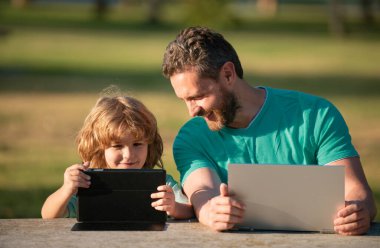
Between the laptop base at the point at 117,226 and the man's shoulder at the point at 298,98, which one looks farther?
the man's shoulder at the point at 298,98

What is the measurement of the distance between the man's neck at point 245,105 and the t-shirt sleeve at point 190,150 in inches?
6.9

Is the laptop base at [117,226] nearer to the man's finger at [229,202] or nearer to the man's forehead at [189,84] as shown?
the man's finger at [229,202]

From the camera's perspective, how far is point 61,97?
18.5m

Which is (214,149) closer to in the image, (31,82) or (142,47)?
(31,82)

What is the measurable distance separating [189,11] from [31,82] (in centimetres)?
2222

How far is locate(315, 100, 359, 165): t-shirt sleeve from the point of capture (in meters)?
4.96

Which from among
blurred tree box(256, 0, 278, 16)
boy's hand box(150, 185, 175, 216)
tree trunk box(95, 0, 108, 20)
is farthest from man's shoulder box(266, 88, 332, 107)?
blurred tree box(256, 0, 278, 16)

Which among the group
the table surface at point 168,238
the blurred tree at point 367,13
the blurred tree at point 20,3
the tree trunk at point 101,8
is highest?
the blurred tree at point 20,3

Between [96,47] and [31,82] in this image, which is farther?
[96,47]

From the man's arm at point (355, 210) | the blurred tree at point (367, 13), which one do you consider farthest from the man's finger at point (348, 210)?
the blurred tree at point (367, 13)

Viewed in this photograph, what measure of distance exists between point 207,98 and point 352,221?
1.00 meters

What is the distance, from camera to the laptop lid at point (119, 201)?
4.46 meters

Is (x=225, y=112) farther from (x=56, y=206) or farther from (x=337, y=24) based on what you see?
(x=337, y=24)

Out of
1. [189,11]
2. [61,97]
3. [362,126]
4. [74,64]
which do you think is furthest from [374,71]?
[189,11]
